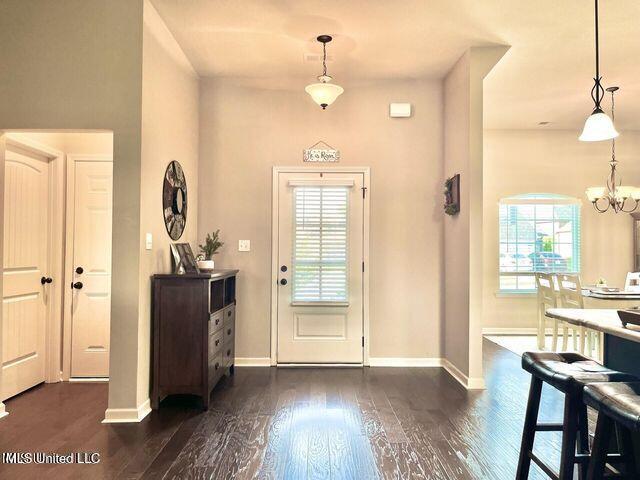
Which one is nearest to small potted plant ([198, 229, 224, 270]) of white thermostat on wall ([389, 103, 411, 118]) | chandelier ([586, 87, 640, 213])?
white thermostat on wall ([389, 103, 411, 118])

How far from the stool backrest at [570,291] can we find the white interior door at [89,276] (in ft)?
16.3

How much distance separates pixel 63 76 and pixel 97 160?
3.36 feet

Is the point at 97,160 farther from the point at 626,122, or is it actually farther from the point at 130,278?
the point at 626,122

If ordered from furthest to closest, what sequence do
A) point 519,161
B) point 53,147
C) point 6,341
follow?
point 519,161 < point 53,147 < point 6,341

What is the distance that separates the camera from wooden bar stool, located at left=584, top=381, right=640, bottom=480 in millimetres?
1508

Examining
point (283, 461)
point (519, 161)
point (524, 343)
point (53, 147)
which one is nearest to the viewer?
point (283, 461)

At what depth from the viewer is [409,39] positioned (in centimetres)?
392

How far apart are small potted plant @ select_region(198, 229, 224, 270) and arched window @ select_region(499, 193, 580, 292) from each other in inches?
175

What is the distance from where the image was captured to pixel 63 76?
326cm

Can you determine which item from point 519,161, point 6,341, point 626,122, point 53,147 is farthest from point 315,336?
point 626,122

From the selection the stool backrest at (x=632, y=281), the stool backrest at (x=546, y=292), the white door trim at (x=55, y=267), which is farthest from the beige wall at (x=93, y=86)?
the stool backrest at (x=632, y=281)

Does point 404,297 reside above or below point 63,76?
below

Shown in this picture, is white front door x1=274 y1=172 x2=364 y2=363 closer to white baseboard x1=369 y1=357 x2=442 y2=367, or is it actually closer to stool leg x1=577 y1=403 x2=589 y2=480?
white baseboard x1=369 y1=357 x2=442 y2=367

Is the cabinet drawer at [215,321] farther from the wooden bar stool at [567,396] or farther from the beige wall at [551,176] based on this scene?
the beige wall at [551,176]
